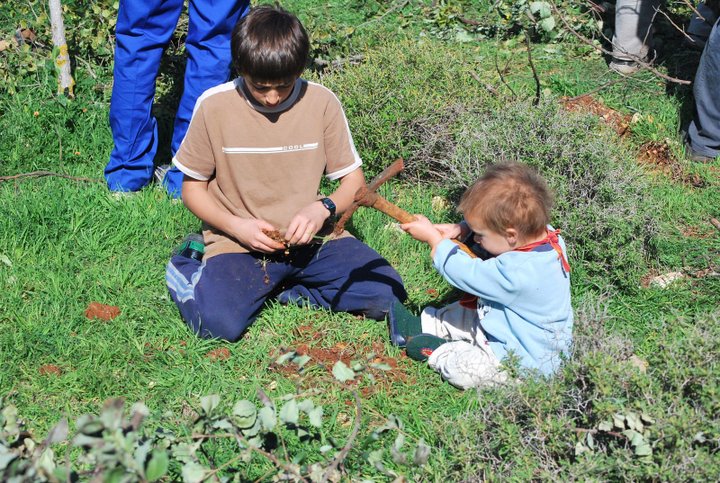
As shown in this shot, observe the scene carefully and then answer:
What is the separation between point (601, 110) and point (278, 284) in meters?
2.94

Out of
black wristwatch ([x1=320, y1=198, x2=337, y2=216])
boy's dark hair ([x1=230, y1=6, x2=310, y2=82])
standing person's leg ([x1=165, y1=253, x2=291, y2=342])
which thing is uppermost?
boy's dark hair ([x1=230, y1=6, x2=310, y2=82])

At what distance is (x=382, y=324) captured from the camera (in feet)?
12.6

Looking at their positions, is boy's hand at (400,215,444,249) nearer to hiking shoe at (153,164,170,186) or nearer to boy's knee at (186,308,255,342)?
boy's knee at (186,308,255,342)

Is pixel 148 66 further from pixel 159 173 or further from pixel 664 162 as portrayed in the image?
pixel 664 162

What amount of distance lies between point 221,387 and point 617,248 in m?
1.94

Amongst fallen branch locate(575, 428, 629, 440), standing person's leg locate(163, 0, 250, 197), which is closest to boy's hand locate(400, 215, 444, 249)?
fallen branch locate(575, 428, 629, 440)

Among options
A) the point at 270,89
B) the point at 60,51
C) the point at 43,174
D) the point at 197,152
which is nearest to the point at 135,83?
the point at 43,174

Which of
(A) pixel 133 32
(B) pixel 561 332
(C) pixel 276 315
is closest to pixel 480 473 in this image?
(B) pixel 561 332

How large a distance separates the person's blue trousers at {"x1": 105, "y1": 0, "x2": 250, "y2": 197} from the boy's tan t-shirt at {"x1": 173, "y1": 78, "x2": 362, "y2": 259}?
1004 millimetres

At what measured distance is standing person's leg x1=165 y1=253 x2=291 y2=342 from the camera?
3.62m

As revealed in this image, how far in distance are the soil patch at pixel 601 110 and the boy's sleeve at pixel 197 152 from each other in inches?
108

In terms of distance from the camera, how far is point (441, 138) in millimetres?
4750

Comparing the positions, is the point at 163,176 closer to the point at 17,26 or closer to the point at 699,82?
the point at 17,26

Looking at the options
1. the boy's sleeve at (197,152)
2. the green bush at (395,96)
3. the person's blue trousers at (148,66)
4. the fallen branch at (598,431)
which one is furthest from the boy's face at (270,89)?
the fallen branch at (598,431)
